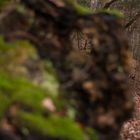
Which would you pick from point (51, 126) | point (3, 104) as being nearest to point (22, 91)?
point (3, 104)

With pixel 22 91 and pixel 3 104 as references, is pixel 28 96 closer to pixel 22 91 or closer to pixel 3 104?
pixel 22 91

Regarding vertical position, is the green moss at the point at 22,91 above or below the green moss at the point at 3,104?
above

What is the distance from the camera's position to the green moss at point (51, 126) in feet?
13.1

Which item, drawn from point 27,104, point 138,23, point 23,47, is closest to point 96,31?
point 23,47

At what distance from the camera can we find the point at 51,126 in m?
4.03

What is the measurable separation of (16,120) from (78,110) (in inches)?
31.9

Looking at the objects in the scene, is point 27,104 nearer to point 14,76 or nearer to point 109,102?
point 14,76

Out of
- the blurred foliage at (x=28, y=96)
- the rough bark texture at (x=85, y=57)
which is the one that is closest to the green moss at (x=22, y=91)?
the blurred foliage at (x=28, y=96)

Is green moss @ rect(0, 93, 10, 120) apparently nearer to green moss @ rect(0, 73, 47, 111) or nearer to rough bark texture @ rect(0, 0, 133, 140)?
green moss @ rect(0, 73, 47, 111)

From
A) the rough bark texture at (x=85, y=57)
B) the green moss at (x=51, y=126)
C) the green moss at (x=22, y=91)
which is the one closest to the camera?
the green moss at (x=51, y=126)

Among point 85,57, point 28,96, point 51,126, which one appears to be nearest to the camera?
point 51,126

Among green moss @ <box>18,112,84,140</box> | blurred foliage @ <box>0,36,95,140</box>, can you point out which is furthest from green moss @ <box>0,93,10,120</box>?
green moss @ <box>18,112,84,140</box>

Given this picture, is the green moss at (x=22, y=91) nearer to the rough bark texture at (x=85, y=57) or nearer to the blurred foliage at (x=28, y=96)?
the blurred foliage at (x=28, y=96)

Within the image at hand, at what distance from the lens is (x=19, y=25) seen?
491 centimetres
